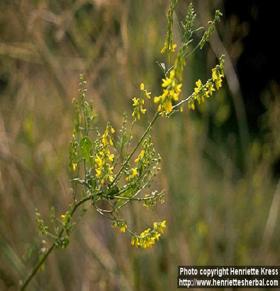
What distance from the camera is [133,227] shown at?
10.0 ft

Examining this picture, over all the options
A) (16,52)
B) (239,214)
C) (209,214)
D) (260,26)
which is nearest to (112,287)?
(209,214)

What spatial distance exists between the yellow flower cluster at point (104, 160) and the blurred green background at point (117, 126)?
3.96 ft

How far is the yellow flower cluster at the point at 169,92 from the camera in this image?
1387 millimetres

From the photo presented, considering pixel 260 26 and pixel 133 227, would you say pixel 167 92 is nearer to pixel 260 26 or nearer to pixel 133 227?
pixel 133 227

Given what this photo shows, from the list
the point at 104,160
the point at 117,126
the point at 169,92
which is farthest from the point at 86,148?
the point at 117,126

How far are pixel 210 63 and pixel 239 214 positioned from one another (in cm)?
107

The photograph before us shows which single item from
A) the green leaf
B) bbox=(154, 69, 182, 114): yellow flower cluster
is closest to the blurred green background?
the green leaf

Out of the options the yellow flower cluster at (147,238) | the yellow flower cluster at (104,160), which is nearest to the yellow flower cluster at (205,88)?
the yellow flower cluster at (104,160)

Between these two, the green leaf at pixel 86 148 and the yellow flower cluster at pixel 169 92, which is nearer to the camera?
the yellow flower cluster at pixel 169 92

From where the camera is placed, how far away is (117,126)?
3174 millimetres

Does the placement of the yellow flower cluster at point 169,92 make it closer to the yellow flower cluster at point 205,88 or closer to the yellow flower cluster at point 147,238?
the yellow flower cluster at point 205,88

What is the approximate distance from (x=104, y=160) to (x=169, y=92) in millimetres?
264

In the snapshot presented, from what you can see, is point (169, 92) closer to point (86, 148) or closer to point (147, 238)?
point (86, 148)

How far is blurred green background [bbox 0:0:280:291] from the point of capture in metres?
2.98
